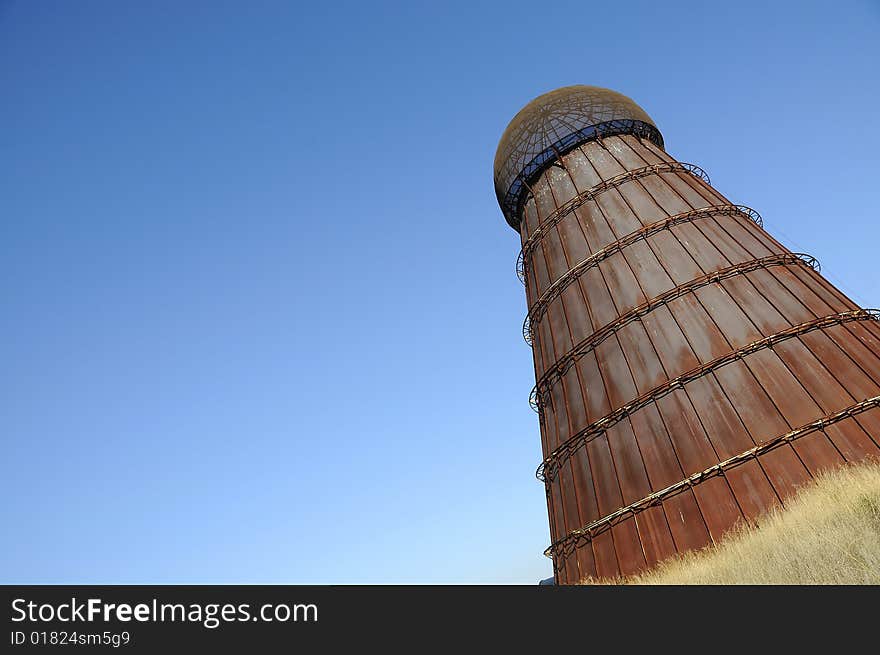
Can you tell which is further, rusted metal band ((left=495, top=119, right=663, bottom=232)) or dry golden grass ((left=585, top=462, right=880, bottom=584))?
rusted metal band ((left=495, top=119, right=663, bottom=232))

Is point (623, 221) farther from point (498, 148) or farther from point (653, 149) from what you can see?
point (498, 148)

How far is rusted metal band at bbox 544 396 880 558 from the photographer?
1156cm

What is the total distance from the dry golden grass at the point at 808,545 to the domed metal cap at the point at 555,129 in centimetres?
1603

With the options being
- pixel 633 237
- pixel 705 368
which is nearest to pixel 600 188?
pixel 633 237

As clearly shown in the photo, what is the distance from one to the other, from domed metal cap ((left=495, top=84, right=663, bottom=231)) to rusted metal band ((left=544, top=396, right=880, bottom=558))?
14437 mm

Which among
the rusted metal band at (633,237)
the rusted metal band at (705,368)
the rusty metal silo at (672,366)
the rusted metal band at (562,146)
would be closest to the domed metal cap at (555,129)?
the rusted metal band at (562,146)

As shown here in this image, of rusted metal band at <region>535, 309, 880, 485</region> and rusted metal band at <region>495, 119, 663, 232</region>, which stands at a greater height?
rusted metal band at <region>495, 119, 663, 232</region>

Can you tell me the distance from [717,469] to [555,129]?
1605cm

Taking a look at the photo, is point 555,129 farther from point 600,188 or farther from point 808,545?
point 808,545

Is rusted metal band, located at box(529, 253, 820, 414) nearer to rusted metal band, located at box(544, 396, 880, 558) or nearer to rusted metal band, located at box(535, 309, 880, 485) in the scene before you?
rusted metal band, located at box(535, 309, 880, 485)

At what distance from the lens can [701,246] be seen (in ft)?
53.2

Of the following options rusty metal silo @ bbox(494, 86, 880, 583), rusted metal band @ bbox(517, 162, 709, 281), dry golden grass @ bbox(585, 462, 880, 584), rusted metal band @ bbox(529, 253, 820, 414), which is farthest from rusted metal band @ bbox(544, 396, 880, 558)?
rusted metal band @ bbox(517, 162, 709, 281)
